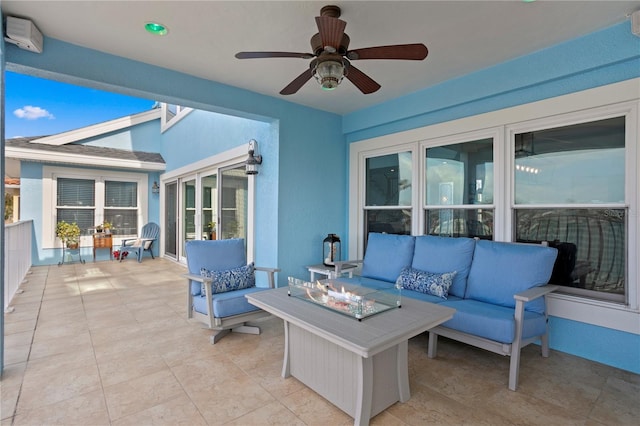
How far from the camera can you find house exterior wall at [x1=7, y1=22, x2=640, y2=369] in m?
2.58

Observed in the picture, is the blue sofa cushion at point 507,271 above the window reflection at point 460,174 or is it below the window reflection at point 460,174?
below

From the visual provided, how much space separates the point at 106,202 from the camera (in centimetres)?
798

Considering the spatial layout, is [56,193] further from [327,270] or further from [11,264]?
[327,270]

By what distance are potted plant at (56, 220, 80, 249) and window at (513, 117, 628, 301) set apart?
29.0ft

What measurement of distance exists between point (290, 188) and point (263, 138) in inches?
33.9

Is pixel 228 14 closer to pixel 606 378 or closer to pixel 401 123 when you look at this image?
pixel 401 123

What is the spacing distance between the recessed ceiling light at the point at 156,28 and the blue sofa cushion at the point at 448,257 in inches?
123

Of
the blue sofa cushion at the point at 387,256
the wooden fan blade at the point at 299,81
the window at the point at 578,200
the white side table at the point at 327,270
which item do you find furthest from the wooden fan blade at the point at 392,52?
the white side table at the point at 327,270

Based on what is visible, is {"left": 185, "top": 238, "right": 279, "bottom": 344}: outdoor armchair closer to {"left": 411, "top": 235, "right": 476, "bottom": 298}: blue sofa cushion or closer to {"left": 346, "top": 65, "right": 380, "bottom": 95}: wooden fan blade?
{"left": 411, "top": 235, "right": 476, "bottom": 298}: blue sofa cushion

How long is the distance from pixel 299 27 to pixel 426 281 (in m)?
2.53

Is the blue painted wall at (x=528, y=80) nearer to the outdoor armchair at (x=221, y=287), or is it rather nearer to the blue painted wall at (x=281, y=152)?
the blue painted wall at (x=281, y=152)

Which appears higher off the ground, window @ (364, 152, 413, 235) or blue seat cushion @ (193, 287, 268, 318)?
window @ (364, 152, 413, 235)

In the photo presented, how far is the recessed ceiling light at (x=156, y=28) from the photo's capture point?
244 centimetres

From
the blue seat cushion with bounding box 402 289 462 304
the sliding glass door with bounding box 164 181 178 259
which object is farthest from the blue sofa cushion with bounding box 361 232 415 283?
the sliding glass door with bounding box 164 181 178 259
